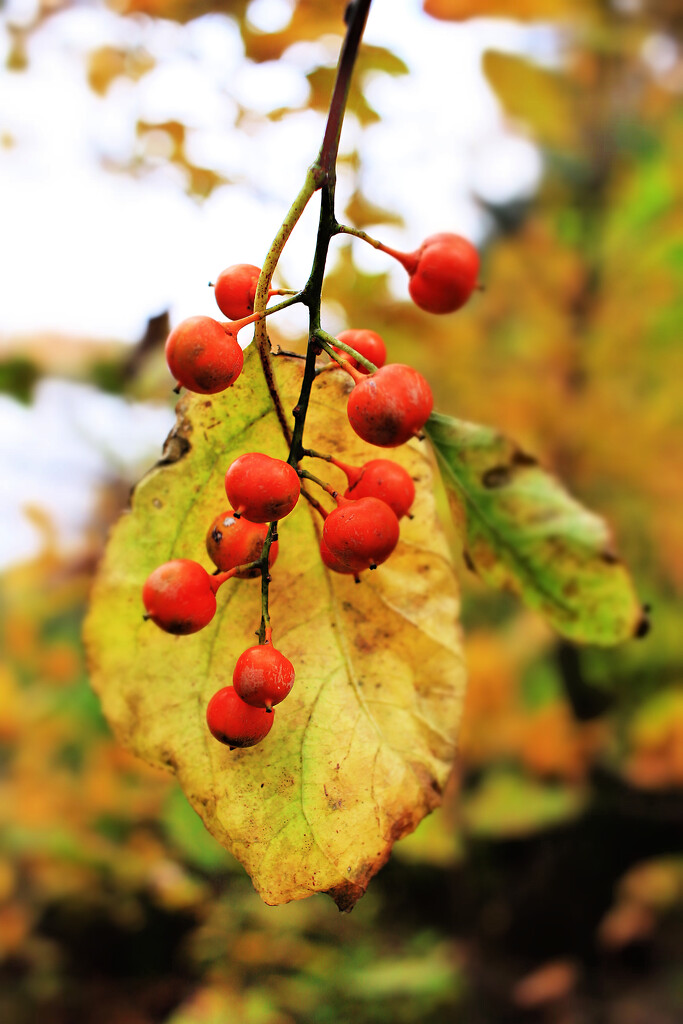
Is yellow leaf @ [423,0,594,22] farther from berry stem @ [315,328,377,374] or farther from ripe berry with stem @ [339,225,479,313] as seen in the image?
berry stem @ [315,328,377,374]

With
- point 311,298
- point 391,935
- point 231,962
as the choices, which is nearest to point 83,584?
point 231,962

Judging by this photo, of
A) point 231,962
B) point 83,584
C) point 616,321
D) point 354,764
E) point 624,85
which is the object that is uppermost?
point 624,85

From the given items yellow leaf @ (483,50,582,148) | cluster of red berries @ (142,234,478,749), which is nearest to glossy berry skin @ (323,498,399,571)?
cluster of red berries @ (142,234,478,749)

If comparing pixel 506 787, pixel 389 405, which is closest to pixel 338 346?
pixel 389 405

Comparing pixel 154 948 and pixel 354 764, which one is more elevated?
pixel 154 948

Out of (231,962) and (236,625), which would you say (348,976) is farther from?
(236,625)

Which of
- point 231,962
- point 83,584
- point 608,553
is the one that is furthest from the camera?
point 231,962

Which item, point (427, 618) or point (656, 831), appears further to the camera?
point (656, 831)
